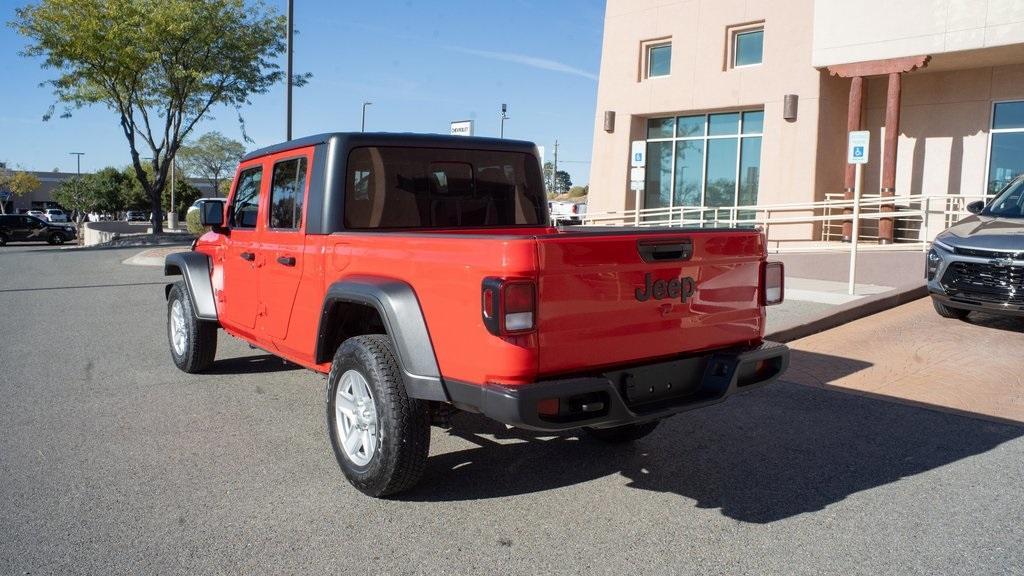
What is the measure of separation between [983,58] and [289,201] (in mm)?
17771

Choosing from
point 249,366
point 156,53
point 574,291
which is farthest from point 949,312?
point 156,53

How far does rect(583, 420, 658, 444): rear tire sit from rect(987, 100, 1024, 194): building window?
17.0 metres

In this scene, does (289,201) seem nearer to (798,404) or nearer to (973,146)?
(798,404)

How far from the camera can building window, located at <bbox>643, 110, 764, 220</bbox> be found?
21.9 m

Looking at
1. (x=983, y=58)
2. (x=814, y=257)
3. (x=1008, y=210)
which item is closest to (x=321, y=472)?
(x=1008, y=210)

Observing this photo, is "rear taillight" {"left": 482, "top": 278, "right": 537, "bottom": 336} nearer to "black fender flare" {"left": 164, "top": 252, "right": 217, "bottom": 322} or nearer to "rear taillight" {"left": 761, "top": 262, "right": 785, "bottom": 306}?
"rear taillight" {"left": 761, "top": 262, "right": 785, "bottom": 306}

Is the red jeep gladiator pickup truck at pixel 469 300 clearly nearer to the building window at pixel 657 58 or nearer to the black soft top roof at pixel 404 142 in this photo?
the black soft top roof at pixel 404 142

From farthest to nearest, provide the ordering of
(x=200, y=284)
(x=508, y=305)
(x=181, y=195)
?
(x=181, y=195)
(x=200, y=284)
(x=508, y=305)

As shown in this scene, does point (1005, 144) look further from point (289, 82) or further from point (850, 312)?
point (289, 82)

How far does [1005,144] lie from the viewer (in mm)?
18531

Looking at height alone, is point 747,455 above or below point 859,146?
below

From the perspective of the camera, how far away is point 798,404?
6184 millimetres

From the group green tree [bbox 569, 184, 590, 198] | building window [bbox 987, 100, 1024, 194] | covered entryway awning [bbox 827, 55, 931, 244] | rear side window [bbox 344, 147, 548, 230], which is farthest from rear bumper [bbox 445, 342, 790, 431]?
green tree [bbox 569, 184, 590, 198]

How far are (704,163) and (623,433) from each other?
745 inches
